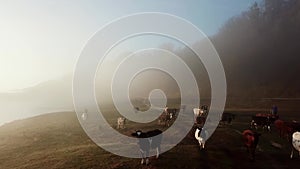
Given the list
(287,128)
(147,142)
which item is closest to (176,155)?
(147,142)

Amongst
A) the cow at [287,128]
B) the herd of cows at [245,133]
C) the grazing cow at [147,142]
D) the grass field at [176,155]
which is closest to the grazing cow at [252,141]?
the herd of cows at [245,133]

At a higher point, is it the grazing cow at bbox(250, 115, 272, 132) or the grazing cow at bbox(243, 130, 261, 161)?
the grazing cow at bbox(250, 115, 272, 132)

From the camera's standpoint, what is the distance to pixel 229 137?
112 feet

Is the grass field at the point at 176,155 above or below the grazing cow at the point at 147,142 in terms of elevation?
below

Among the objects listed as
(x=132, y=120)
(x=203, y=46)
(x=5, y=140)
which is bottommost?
(x=5, y=140)

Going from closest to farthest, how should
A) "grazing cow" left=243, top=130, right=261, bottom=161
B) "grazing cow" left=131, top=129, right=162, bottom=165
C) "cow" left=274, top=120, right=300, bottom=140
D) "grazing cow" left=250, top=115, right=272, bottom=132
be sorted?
"grazing cow" left=131, top=129, right=162, bottom=165
"grazing cow" left=243, top=130, right=261, bottom=161
"cow" left=274, top=120, right=300, bottom=140
"grazing cow" left=250, top=115, right=272, bottom=132

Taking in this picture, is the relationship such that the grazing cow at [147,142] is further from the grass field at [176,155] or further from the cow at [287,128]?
the cow at [287,128]

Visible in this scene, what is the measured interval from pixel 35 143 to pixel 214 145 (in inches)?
906

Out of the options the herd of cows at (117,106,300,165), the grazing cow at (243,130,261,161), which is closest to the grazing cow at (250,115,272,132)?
the herd of cows at (117,106,300,165)

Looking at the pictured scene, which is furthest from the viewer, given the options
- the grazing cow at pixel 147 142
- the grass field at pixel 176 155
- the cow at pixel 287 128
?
the cow at pixel 287 128

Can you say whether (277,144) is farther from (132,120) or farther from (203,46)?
(203,46)

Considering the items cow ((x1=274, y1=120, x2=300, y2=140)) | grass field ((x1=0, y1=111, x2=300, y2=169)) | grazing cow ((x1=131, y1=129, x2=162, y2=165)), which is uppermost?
cow ((x1=274, y1=120, x2=300, y2=140))

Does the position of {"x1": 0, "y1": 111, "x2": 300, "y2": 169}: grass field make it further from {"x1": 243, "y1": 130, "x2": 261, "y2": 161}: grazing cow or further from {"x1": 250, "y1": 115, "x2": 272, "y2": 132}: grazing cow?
{"x1": 250, "y1": 115, "x2": 272, "y2": 132}: grazing cow

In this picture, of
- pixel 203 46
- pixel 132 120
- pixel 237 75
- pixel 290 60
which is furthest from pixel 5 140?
pixel 203 46
